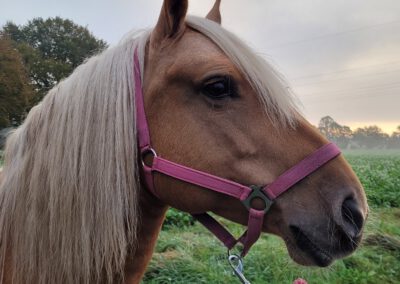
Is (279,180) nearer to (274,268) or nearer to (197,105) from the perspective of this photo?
(197,105)

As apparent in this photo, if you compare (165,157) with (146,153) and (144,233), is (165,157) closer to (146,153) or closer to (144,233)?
(146,153)

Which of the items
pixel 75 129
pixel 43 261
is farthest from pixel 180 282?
pixel 75 129

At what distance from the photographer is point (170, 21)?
1.58 m

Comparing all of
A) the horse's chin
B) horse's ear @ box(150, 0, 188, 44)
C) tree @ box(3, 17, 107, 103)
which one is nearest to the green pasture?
the horse's chin

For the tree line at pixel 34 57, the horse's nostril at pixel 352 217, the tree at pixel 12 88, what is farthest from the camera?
the tree line at pixel 34 57

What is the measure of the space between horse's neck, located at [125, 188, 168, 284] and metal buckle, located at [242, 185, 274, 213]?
1.60ft

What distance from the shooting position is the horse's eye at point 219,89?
4.89 ft

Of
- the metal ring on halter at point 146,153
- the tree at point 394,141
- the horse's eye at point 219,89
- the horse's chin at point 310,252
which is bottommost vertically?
the tree at point 394,141

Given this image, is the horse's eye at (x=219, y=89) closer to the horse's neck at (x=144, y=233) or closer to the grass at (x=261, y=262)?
the horse's neck at (x=144, y=233)

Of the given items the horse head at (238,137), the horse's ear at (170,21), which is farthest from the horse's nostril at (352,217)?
the horse's ear at (170,21)

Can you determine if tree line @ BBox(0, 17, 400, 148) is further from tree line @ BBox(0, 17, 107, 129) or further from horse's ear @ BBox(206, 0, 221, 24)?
horse's ear @ BBox(206, 0, 221, 24)

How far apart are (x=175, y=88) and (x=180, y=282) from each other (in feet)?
9.23

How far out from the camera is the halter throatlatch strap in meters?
1.43

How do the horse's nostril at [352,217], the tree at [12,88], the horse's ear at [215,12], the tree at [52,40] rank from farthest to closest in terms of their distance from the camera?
the tree at [52,40]
the tree at [12,88]
the horse's ear at [215,12]
the horse's nostril at [352,217]
